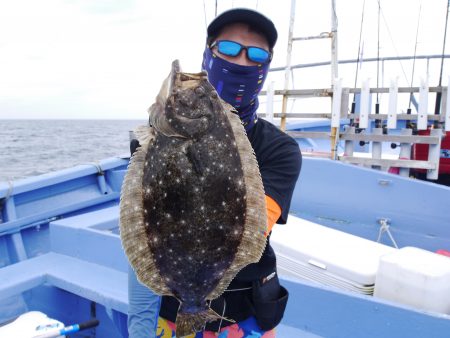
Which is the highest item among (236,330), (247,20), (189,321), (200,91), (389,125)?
(247,20)

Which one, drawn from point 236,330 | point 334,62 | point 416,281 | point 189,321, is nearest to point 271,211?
point 189,321

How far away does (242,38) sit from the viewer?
1.74 m

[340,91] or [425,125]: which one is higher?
[340,91]

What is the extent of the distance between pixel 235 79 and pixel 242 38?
7.6 inches

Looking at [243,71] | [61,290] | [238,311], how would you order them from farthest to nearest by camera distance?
[61,290]
[238,311]
[243,71]

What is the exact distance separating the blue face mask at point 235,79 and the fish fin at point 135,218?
1.63 feet

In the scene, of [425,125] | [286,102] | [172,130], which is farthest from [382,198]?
[172,130]

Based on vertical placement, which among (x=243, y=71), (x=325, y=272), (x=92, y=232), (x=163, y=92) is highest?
(x=243, y=71)

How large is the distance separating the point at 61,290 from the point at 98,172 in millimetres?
3107

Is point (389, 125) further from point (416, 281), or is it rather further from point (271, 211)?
point (271, 211)

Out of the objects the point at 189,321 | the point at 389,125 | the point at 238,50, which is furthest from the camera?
the point at 389,125

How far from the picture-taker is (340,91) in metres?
6.84

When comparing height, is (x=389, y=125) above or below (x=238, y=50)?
below

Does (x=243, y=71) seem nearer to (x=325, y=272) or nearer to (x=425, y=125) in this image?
(x=325, y=272)
